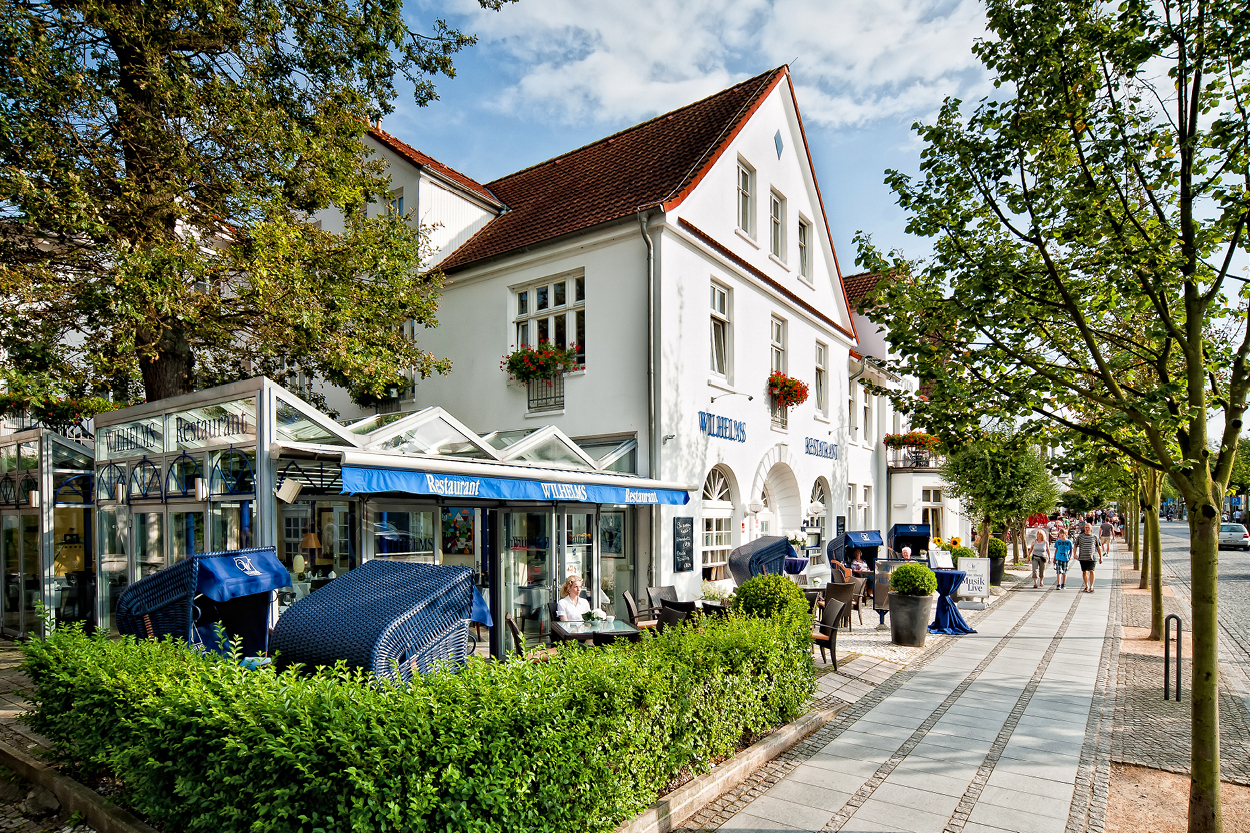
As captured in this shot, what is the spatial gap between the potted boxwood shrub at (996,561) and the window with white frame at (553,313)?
1488cm

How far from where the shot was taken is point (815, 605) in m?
12.7

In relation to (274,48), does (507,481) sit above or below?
below

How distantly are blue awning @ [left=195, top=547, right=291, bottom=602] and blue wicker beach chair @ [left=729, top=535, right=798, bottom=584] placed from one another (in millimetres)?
8881

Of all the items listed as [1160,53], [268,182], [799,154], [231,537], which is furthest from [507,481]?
[799,154]

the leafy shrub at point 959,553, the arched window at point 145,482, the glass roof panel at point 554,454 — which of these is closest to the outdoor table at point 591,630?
the glass roof panel at point 554,454

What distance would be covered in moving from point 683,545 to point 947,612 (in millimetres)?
4796

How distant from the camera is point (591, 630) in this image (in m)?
8.92

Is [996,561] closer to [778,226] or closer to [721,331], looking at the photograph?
[778,226]

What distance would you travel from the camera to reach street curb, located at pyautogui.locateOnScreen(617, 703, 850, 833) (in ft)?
16.0

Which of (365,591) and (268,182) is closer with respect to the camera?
(365,591)

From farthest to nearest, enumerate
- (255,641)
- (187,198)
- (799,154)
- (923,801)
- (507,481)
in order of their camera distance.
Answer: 1. (799,154)
2. (187,198)
3. (507,481)
4. (255,641)
5. (923,801)

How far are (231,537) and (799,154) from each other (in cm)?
1572

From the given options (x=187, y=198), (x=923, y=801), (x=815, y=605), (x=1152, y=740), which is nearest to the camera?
(x=923, y=801)

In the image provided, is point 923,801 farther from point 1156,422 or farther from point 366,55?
point 366,55
